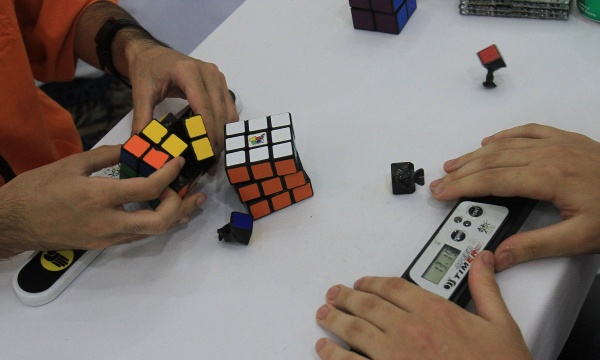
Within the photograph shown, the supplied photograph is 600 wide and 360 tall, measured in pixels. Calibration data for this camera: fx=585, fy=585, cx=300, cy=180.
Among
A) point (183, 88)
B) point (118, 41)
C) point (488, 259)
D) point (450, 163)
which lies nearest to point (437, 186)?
point (450, 163)

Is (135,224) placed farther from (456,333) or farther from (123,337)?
(456,333)

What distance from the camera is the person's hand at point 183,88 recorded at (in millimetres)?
952

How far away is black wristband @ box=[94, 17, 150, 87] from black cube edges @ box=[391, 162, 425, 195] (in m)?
0.59

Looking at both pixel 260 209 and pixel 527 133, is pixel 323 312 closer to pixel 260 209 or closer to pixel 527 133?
pixel 260 209

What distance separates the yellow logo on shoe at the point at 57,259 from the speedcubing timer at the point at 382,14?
660 millimetres

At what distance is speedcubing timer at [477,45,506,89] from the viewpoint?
3.08 ft

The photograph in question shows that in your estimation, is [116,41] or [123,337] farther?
[116,41]

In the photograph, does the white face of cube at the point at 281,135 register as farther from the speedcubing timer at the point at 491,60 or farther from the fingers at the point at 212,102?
the speedcubing timer at the point at 491,60

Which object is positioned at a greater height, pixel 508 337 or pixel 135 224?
pixel 135 224

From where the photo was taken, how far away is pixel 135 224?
825mm

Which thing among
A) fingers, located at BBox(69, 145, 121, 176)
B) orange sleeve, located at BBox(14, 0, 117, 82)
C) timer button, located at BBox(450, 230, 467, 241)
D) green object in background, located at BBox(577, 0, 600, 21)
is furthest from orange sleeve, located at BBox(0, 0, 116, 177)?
green object in background, located at BBox(577, 0, 600, 21)

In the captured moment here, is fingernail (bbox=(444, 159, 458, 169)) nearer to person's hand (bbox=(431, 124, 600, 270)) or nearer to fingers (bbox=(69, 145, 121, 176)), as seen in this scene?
person's hand (bbox=(431, 124, 600, 270))

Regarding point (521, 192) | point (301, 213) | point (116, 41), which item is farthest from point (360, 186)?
point (116, 41)

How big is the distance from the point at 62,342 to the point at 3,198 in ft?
0.82
